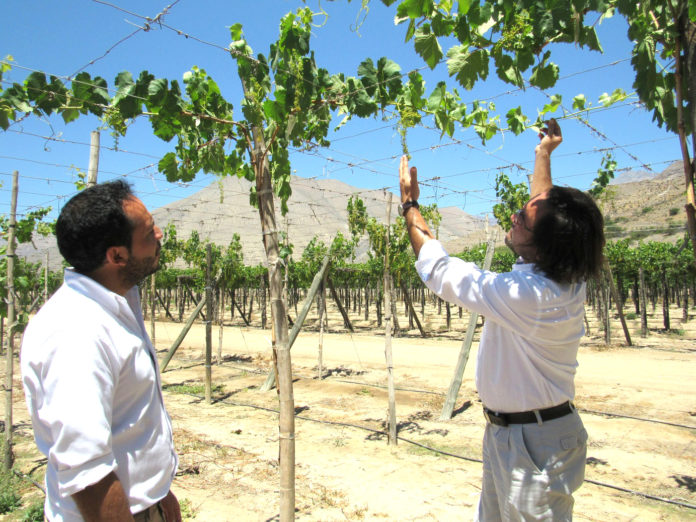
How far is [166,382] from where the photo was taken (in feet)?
28.8

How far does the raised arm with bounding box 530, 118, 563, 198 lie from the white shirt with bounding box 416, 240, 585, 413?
537 millimetres

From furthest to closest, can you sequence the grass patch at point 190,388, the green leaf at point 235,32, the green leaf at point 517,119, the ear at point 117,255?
1. the grass patch at point 190,388
2. the green leaf at point 517,119
3. the green leaf at point 235,32
4. the ear at point 117,255

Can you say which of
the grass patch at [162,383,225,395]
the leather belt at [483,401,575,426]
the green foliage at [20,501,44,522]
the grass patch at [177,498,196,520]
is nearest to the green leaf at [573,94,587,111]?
the leather belt at [483,401,575,426]

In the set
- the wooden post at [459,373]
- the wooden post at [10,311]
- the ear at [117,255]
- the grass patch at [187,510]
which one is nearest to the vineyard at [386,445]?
the grass patch at [187,510]

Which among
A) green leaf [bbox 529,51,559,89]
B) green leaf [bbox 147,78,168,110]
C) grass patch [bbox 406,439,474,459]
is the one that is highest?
green leaf [bbox 147,78,168,110]

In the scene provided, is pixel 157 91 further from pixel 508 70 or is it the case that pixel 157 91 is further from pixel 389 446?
pixel 389 446

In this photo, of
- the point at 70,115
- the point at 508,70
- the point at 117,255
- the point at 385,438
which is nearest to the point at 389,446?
the point at 385,438

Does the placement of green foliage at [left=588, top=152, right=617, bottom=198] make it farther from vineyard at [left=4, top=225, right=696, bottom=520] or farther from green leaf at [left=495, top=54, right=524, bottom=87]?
green leaf at [left=495, top=54, right=524, bottom=87]

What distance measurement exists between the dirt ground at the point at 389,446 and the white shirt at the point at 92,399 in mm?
2552

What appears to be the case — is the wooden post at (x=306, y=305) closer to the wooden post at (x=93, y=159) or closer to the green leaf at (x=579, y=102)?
the wooden post at (x=93, y=159)

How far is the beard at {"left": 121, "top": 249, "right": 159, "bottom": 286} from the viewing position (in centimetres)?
141

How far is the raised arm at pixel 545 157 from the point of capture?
84.8 inches

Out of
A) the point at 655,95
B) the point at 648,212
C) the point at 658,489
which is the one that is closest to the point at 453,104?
the point at 655,95

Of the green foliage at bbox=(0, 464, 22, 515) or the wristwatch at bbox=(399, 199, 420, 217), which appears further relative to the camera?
the green foliage at bbox=(0, 464, 22, 515)
